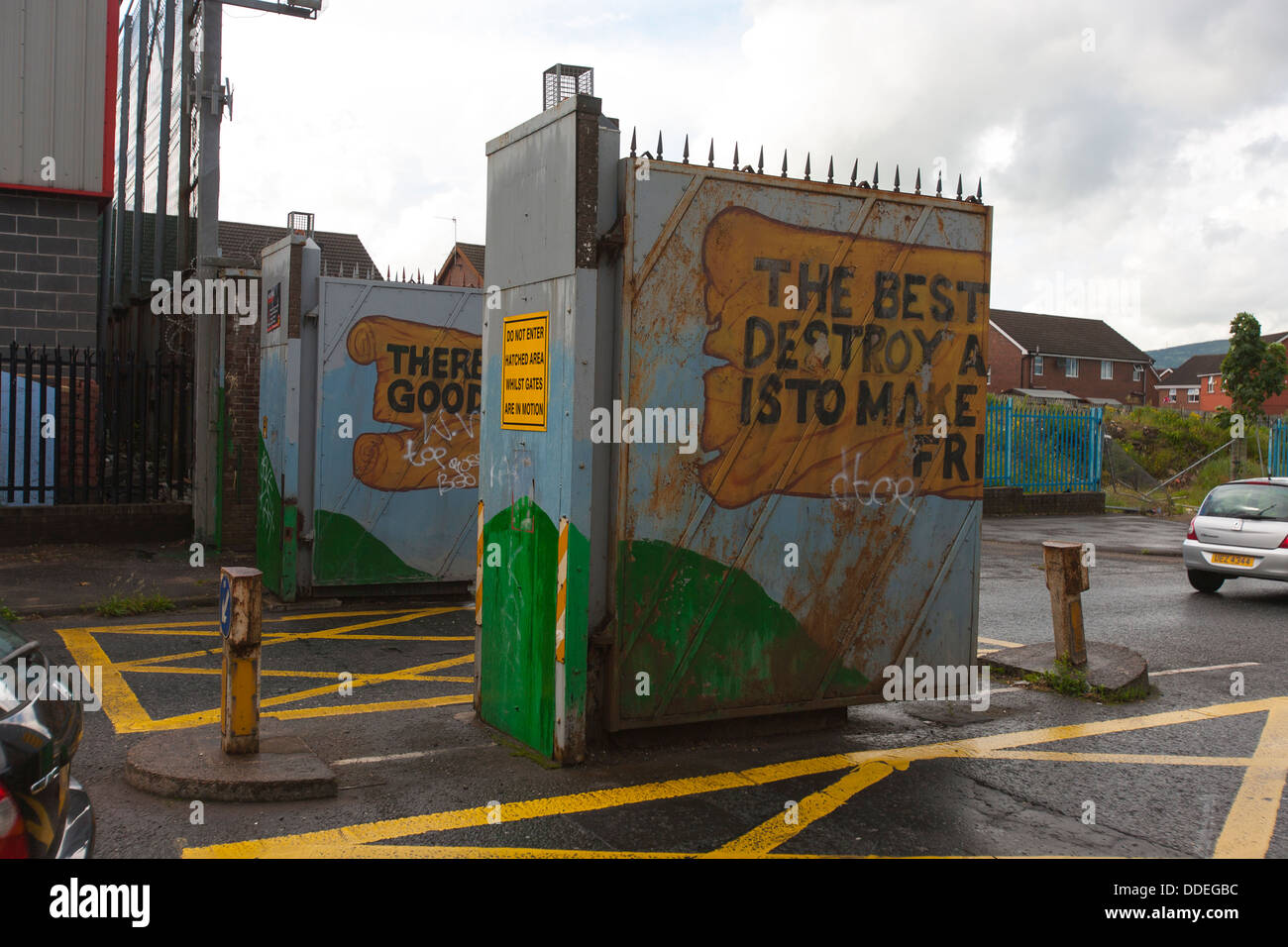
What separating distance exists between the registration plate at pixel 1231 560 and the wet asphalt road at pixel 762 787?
195 inches

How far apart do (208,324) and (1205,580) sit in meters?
12.8

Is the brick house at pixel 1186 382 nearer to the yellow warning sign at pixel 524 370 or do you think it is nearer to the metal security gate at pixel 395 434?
the metal security gate at pixel 395 434

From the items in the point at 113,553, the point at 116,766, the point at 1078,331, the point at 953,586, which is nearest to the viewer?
the point at 116,766

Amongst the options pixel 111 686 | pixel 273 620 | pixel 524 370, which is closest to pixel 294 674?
pixel 111 686

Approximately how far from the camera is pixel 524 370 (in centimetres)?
604

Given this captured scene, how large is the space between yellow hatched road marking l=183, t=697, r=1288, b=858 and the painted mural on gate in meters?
1.54

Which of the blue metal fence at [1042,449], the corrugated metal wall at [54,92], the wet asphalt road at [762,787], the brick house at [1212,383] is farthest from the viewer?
the brick house at [1212,383]

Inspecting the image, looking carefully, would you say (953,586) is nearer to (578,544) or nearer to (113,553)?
(578,544)

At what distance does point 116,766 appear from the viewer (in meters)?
5.50

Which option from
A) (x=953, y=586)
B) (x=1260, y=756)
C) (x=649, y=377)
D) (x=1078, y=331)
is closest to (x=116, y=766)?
(x=649, y=377)

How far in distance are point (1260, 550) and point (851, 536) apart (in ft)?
28.2

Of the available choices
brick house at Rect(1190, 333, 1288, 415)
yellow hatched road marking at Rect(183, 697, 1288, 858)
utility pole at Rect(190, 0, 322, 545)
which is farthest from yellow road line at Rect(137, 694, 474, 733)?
brick house at Rect(1190, 333, 1288, 415)

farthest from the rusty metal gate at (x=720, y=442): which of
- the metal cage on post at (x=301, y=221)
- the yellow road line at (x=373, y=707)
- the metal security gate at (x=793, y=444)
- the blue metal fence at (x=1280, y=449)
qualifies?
the blue metal fence at (x=1280, y=449)

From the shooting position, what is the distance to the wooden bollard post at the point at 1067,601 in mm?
7898
